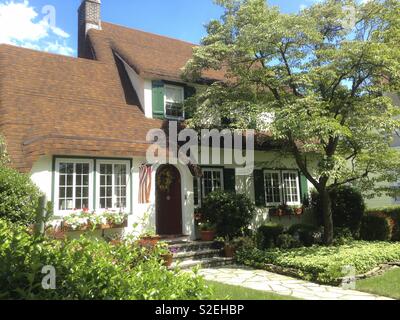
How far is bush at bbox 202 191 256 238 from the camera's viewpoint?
42.3 feet

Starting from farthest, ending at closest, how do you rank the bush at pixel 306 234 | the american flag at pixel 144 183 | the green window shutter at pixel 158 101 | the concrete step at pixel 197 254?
the green window shutter at pixel 158 101 → the bush at pixel 306 234 → the american flag at pixel 144 183 → the concrete step at pixel 197 254

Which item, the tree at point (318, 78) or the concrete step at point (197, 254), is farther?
the tree at point (318, 78)

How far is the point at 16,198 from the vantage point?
8.91 meters

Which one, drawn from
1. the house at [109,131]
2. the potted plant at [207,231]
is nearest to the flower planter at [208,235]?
the potted plant at [207,231]

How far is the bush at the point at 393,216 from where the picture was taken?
16034 mm

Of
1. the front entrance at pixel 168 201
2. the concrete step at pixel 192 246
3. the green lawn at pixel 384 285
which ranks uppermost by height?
the front entrance at pixel 168 201

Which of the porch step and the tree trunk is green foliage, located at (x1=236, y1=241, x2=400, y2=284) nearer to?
the porch step

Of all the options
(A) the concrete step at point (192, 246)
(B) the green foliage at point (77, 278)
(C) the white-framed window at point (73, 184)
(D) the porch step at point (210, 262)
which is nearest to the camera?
(B) the green foliage at point (77, 278)

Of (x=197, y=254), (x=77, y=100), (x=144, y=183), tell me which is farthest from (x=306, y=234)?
(x=77, y=100)

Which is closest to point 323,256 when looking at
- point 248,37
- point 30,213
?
point 248,37

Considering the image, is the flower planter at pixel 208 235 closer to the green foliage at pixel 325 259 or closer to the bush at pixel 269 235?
the green foliage at pixel 325 259

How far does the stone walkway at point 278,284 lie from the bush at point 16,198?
4344 mm

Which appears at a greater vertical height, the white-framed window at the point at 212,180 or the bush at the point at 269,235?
the white-framed window at the point at 212,180

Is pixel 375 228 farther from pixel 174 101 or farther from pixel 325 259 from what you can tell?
pixel 174 101
